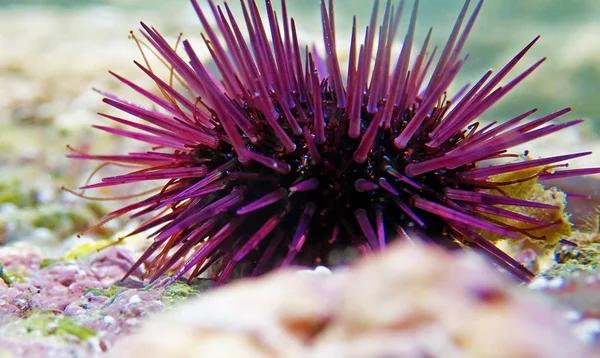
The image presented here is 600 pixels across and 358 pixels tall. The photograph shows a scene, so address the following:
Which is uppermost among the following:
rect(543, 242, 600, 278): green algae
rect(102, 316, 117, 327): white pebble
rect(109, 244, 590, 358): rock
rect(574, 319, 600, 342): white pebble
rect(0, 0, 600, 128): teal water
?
rect(0, 0, 600, 128): teal water

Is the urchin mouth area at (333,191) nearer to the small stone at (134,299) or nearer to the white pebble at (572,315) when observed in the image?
the small stone at (134,299)

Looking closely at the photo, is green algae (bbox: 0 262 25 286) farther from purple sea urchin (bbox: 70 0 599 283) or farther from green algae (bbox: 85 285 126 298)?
purple sea urchin (bbox: 70 0 599 283)

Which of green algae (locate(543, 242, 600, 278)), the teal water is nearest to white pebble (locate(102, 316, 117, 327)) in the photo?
green algae (locate(543, 242, 600, 278))

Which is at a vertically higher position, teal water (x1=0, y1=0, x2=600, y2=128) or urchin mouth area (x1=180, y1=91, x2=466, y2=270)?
teal water (x1=0, y1=0, x2=600, y2=128)

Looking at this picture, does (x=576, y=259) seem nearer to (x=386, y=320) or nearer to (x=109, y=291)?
(x=386, y=320)

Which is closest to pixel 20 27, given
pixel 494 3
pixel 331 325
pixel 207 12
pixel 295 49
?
pixel 207 12

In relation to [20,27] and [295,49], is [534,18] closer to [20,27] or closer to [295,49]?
[295,49]

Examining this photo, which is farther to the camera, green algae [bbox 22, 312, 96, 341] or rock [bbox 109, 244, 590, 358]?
green algae [bbox 22, 312, 96, 341]

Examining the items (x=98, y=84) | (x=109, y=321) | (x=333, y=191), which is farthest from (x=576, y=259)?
(x=98, y=84)
